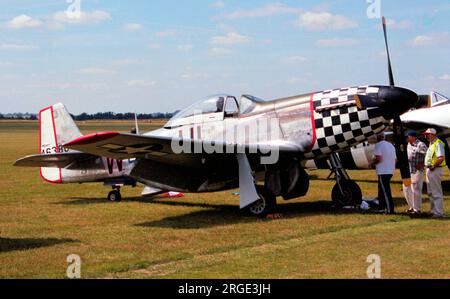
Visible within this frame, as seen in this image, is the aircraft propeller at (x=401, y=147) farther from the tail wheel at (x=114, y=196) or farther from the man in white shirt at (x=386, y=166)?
the tail wheel at (x=114, y=196)

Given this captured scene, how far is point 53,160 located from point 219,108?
3.86 metres

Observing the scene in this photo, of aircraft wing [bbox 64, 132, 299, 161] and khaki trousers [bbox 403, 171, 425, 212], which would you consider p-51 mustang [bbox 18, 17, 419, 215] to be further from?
khaki trousers [bbox 403, 171, 425, 212]

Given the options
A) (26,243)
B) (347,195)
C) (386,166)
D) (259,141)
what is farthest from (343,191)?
(26,243)

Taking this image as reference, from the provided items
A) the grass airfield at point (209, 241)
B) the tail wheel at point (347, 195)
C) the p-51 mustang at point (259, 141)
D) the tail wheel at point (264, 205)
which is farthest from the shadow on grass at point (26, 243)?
the tail wheel at point (347, 195)

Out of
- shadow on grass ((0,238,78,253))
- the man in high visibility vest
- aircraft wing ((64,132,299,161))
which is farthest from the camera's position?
the man in high visibility vest

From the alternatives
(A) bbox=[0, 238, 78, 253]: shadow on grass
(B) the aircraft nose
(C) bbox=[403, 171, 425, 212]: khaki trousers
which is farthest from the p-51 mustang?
(A) bbox=[0, 238, 78, 253]: shadow on grass

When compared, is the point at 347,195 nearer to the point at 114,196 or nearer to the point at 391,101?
the point at 391,101

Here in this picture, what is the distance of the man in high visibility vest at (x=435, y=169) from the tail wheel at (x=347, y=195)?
1.57m

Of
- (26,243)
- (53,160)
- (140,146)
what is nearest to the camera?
(26,243)

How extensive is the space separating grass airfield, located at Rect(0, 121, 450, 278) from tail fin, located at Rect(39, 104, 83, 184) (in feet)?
2.94

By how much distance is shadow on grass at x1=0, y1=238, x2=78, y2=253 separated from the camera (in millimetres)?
7102

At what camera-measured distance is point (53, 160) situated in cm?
1176
